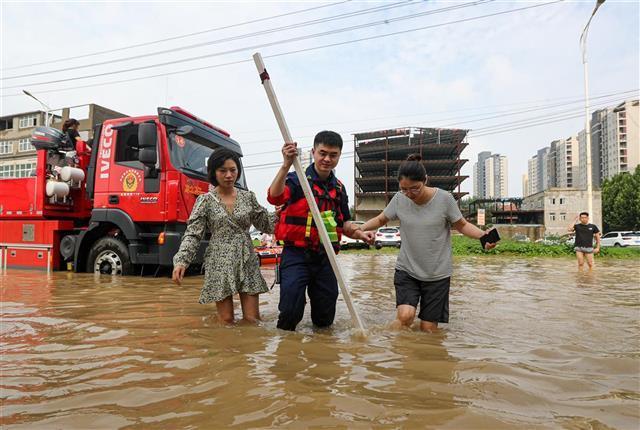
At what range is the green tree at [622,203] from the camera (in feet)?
159

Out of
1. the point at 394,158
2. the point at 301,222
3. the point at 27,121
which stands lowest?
the point at 301,222

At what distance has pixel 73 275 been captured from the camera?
727 cm

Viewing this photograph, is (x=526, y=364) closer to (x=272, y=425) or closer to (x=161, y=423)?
(x=272, y=425)

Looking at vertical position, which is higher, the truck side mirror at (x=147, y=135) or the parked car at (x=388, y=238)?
the truck side mirror at (x=147, y=135)

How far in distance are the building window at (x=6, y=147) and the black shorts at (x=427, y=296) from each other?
187ft

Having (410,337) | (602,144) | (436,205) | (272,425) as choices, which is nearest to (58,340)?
(272,425)

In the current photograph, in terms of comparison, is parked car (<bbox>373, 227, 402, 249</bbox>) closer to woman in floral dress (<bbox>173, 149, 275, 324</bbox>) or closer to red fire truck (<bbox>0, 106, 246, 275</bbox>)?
red fire truck (<bbox>0, 106, 246, 275</bbox>)

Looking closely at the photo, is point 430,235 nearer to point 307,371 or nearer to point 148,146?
point 307,371

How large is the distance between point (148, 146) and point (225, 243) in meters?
3.63

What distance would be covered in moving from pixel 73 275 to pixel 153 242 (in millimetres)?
1705

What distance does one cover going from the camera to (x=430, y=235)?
3.69 metres

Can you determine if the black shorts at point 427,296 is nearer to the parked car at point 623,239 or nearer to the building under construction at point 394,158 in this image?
the parked car at point 623,239

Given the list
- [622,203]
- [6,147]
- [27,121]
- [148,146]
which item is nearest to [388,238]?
[148,146]

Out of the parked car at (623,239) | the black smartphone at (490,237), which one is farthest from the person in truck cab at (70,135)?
the parked car at (623,239)
